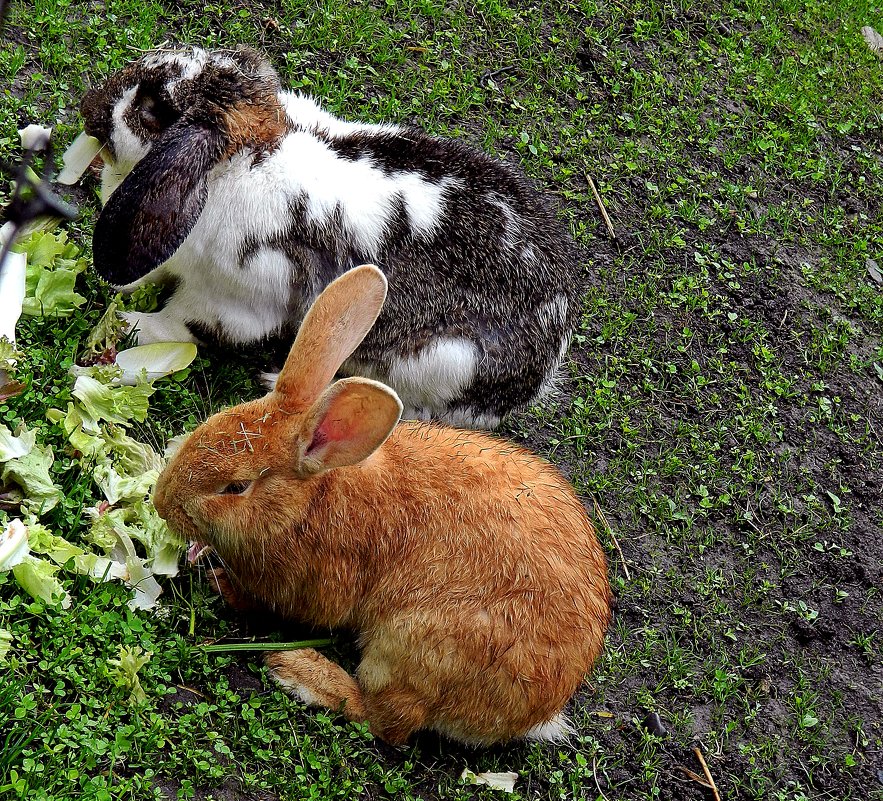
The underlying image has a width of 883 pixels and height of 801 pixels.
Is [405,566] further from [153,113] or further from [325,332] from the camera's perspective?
[153,113]

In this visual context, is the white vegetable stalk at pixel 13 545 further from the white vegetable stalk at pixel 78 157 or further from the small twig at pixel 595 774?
the small twig at pixel 595 774

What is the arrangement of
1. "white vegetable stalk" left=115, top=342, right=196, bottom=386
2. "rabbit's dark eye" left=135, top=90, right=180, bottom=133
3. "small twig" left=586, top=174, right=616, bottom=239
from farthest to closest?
1. "small twig" left=586, top=174, right=616, bottom=239
2. "rabbit's dark eye" left=135, top=90, right=180, bottom=133
3. "white vegetable stalk" left=115, top=342, right=196, bottom=386

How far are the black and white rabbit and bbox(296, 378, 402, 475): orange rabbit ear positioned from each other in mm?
1066

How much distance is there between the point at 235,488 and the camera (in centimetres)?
351

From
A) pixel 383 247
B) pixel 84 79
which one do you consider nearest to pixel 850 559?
pixel 383 247

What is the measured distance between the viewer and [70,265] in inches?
167

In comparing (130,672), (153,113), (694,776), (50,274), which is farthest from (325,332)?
(694,776)

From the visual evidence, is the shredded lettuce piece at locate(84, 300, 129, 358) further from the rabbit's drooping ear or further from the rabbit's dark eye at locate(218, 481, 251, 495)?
the rabbit's dark eye at locate(218, 481, 251, 495)

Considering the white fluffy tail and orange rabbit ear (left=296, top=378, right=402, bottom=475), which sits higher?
orange rabbit ear (left=296, top=378, right=402, bottom=475)

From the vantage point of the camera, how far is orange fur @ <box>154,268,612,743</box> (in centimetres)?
348

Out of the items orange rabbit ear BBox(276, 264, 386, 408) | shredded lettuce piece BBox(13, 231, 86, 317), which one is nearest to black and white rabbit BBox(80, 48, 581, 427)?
shredded lettuce piece BBox(13, 231, 86, 317)

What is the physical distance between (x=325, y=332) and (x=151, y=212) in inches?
41.0

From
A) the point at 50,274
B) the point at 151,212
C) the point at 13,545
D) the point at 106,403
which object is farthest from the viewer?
the point at 50,274

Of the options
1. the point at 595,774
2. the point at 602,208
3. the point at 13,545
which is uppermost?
the point at 602,208
